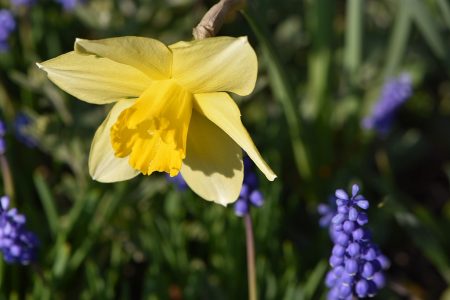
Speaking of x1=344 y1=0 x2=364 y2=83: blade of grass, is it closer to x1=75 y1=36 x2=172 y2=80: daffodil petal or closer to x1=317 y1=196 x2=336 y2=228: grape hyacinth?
x1=317 y1=196 x2=336 y2=228: grape hyacinth

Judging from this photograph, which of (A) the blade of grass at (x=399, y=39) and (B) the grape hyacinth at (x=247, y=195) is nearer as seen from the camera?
(B) the grape hyacinth at (x=247, y=195)

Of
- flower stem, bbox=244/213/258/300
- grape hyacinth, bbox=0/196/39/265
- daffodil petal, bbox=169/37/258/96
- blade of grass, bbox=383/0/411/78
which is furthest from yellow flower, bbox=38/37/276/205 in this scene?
blade of grass, bbox=383/0/411/78

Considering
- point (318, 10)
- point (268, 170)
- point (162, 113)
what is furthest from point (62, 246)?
point (318, 10)

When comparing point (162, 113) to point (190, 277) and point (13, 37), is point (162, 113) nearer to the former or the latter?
point (190, 277)

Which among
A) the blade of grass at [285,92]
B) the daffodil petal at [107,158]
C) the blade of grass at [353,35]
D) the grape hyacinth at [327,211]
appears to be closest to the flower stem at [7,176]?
the daffodil petal at [107,158]

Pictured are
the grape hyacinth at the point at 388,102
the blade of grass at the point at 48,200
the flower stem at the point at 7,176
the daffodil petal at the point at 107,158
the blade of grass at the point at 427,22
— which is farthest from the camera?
the grape hyacinth at the point at 388,102

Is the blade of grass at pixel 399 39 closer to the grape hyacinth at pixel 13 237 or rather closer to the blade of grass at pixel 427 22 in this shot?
the blade of grass at pixel 427 22

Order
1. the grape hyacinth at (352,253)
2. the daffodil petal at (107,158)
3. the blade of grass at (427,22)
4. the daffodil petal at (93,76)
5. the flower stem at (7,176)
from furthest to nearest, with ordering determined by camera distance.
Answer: the blade of grass at (427,22) → the flower stem at (7,176) → the daffodil petal at (107,158) → the daffodil petal at (93,76) → the grape hyacinth at (352,253)
